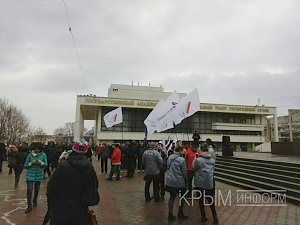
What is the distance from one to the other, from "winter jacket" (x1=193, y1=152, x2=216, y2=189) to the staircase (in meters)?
3.52

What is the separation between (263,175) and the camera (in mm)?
12625

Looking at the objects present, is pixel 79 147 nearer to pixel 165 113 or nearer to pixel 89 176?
pixel 89 176

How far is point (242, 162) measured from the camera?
627 inches

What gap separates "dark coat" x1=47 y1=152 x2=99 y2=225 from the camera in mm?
3969

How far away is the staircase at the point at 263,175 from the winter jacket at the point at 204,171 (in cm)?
352

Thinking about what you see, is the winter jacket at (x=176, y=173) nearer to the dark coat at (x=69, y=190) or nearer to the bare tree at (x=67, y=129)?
the dark coat at (x=69, y=190)

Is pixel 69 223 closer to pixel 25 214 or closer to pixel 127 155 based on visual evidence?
pixel 25 214

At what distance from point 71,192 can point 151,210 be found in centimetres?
474

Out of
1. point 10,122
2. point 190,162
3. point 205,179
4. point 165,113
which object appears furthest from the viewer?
point 10,122

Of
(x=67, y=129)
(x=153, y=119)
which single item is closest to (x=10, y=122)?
(x=153, y=119)

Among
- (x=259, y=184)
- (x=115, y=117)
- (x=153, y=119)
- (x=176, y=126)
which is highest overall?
(x=176, y=126)

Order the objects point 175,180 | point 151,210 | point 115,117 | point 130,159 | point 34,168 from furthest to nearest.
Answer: point 115,117 < point 130,159 < point 151,210 < point 34,168 < point 175,180

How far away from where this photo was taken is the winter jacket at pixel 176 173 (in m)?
7.42

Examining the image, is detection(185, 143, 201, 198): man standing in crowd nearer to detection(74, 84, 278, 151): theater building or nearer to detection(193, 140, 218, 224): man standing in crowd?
detection(193, 140, 218, 224): man standing in crowd
